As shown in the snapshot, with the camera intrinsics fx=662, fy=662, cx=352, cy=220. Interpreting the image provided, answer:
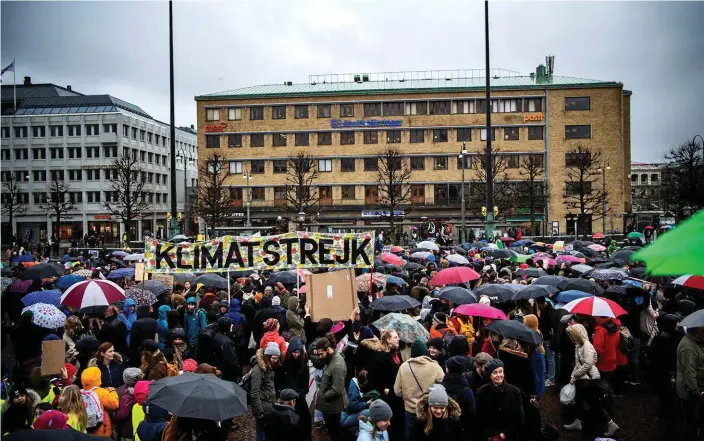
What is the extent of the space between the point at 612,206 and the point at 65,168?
2561 inches

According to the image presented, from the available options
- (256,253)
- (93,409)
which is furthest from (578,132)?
(93,409)

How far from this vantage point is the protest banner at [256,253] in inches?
530

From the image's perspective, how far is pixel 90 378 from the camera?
719 cm

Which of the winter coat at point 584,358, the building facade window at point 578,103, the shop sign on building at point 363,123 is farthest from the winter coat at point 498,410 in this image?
the building facade window at point 578,103

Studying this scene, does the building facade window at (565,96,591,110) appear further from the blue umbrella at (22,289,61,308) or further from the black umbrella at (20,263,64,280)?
the blue umbrella at (22,289,61,308)

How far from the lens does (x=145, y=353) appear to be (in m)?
8.29

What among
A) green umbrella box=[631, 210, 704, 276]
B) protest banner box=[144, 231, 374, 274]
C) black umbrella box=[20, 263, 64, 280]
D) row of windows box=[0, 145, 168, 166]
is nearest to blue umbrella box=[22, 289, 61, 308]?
protest banner box=[144, 231, 374, 274]

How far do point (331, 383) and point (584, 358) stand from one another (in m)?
3.61

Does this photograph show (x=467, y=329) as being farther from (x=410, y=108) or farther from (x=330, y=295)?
(x=410, y=108)

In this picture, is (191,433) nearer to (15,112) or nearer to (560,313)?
(560,313)

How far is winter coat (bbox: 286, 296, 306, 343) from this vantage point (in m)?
11.3

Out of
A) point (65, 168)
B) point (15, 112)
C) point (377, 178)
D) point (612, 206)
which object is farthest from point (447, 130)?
point (15, 112)

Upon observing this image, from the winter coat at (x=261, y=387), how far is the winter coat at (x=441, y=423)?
211 cm

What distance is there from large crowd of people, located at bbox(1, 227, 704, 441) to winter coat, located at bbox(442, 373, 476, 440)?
0.04 ft
